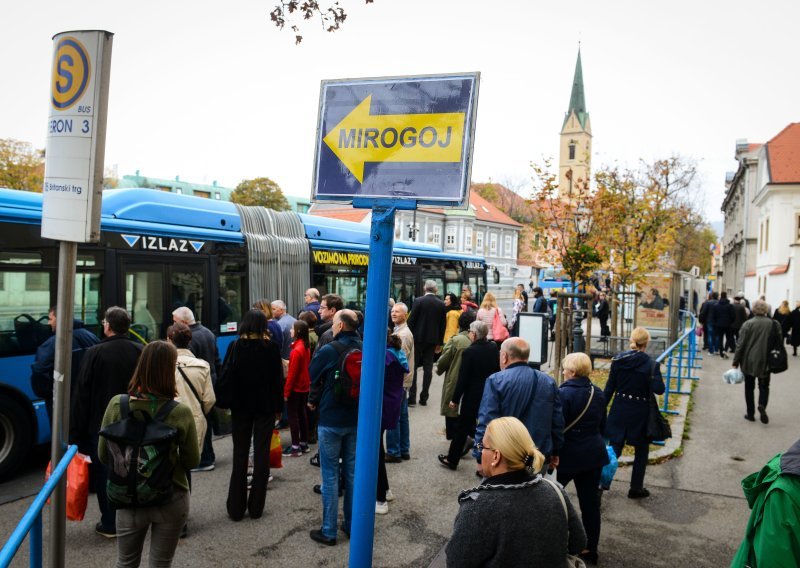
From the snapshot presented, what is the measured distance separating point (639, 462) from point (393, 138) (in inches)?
181

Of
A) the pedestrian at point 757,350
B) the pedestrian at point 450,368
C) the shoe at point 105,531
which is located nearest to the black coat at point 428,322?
the pedestrian at point 450,368

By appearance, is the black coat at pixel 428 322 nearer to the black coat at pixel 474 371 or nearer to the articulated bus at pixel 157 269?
the articulated bus at pixel 157 269

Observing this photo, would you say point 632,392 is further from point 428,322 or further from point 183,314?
point 428,322

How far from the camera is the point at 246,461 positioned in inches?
232

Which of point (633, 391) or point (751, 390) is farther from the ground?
point (633, 391)

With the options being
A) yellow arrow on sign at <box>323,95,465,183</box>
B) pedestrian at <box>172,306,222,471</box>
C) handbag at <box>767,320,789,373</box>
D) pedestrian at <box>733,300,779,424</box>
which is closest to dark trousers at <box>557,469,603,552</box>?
yellow arrow on sign at <box>323,95,465,183</box>

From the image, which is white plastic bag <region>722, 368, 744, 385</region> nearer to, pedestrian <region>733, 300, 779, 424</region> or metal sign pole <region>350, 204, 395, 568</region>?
pedestrian <region>733, 300, 779, 424</region>

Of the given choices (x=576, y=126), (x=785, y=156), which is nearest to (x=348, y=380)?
(x=785, y=156)

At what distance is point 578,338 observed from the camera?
577 inches

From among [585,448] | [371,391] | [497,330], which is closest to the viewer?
[371,391]

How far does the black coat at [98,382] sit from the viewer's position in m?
5.04

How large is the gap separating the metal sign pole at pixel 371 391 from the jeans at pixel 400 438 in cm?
392

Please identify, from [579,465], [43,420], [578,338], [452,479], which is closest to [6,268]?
[43,420]

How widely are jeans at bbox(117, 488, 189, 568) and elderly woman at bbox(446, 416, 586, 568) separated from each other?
6.28 ft
